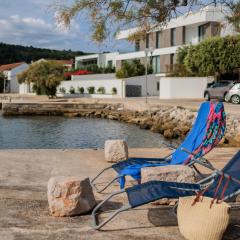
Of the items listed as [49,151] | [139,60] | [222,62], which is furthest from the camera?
[139,60]

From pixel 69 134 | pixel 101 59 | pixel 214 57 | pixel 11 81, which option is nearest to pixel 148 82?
pixel 214 57

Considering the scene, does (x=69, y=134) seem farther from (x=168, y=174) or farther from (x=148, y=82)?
(x=148, y=82)

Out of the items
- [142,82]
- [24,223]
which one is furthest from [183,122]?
[142,82]

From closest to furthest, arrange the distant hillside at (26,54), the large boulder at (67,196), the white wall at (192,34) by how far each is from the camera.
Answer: the large boulder at (67,196) < the white wall at (192,34) < the distant hillside at (26,54)

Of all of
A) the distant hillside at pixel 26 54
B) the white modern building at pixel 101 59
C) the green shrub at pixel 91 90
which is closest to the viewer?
the green shrub at pixel 91 90

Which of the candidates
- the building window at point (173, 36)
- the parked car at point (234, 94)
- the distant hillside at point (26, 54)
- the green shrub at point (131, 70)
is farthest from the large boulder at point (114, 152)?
the distant hillside at point (26, 54)

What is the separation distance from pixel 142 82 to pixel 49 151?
4485 centimetres

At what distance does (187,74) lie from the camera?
49.4 metres

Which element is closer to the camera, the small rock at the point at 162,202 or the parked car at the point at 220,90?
the small rock at the point at 162,202

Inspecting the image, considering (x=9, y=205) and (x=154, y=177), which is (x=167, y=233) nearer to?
(x=154, y=177)

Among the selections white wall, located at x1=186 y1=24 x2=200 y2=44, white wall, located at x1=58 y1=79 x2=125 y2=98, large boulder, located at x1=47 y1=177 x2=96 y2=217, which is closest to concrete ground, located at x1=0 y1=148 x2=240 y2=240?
large boulder, located at x1=47 y1=177 x2=96 y2=217

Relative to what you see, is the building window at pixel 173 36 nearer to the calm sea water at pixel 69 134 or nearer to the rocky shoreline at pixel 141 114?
the rocky shoreline at pixel 141 114

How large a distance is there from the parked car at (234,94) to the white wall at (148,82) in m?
18.6

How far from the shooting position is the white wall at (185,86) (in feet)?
155
